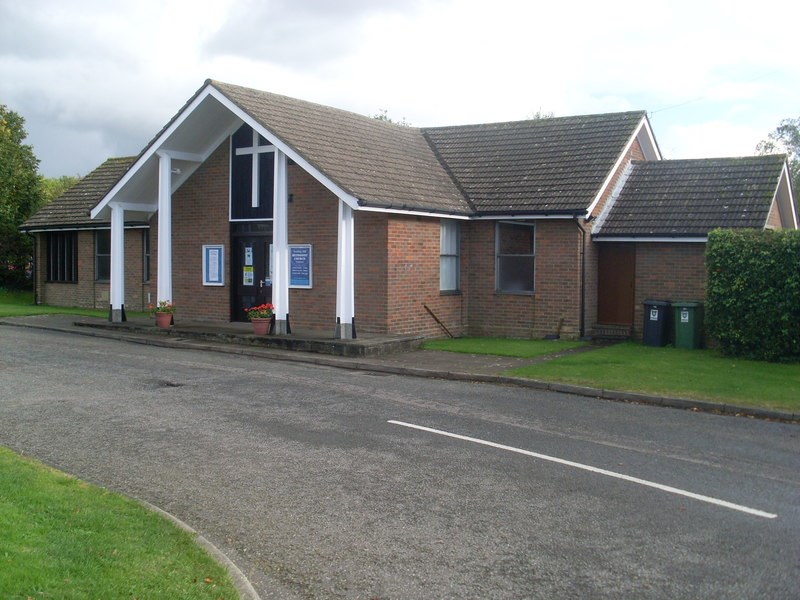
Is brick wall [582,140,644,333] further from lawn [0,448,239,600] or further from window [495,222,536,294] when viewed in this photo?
lawn [0,448,239,600]

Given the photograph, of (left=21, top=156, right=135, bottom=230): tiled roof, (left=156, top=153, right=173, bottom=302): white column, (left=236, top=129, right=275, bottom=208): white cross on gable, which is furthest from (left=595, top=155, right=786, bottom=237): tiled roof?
(left=21, top=156, right=135, bottom=230): tiled roof

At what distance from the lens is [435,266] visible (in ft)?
66.3

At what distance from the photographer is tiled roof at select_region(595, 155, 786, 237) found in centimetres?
1909

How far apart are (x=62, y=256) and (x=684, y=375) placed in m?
23.3

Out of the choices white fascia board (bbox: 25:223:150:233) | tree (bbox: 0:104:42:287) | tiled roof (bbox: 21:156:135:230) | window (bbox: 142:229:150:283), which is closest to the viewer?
white fascia board (bbox: 25:223:150:233)

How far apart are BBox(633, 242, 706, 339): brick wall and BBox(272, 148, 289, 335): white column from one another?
8.32 metres

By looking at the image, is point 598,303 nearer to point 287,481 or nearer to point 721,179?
point 721,179

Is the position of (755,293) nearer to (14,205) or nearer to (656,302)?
(656,302)

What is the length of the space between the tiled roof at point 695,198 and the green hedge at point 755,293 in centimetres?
265

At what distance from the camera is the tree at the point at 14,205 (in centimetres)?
3531

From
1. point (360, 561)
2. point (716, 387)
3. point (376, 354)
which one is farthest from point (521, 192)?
point (360, 561)

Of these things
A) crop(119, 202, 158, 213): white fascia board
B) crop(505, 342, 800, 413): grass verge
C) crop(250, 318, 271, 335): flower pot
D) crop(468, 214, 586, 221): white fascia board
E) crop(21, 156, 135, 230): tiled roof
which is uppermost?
crop(21, 156, 135, 230): tiled roof

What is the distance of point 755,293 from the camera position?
51.7 ft

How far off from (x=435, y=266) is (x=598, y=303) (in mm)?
4211
